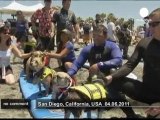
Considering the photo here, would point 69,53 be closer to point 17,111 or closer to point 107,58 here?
point 107,58

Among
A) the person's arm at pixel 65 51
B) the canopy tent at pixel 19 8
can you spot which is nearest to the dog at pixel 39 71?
the person's arm at pixel 65 51

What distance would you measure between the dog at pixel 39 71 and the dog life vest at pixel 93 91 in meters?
1.61

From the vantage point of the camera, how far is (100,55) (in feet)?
19.9

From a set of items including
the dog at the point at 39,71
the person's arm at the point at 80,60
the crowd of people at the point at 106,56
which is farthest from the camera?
the dog at the point at 39,71

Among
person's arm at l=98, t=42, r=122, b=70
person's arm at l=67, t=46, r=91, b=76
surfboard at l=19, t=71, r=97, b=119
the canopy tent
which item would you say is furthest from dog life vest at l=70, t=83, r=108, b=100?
the canopy tent

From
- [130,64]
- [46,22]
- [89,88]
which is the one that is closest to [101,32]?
[130,64]

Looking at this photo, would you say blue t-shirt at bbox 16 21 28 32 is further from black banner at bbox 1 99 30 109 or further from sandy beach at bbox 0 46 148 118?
black banner at bbox 1 99 30 109

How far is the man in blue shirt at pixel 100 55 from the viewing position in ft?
19.1

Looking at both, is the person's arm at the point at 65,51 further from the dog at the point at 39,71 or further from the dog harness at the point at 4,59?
the dog harness at the point at 4,59

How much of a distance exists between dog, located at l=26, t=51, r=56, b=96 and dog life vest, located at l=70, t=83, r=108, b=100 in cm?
161

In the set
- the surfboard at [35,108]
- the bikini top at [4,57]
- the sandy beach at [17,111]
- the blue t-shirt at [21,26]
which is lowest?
the sandy beach at [17,111]

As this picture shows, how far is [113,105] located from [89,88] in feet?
1.24

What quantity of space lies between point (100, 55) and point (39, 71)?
1.37 meters

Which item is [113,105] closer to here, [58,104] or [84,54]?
[58,104]
